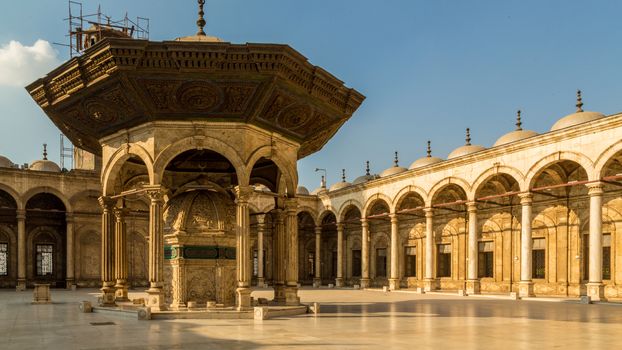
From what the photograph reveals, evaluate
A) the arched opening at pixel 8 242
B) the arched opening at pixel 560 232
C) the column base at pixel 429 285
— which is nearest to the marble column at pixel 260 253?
the column base at pixel 429 285

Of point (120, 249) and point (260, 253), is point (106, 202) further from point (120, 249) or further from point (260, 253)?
point (260, 253)

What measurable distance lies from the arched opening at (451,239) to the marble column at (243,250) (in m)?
20.7

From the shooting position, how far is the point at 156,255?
1291 cm

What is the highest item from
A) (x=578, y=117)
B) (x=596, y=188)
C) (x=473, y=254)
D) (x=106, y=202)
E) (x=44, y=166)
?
(x=578, y=117)

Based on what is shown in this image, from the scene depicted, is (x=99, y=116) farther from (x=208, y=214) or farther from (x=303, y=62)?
(x=303, y=62)

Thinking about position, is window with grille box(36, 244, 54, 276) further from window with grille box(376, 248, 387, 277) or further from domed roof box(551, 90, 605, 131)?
domed roof box(551, 90, 605, 131)

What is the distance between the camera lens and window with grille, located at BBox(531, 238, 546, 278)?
28781mm

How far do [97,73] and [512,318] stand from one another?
36.5 feet

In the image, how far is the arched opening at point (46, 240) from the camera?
3459cm

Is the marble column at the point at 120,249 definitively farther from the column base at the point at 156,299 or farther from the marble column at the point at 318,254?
the marble column at the point at 318,254

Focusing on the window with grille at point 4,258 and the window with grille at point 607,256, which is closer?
the window with grille at point 607,256

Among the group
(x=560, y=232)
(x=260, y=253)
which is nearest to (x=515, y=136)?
(x=560, y=232)

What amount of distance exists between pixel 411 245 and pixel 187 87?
87.5 ft

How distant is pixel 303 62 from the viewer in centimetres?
1316
